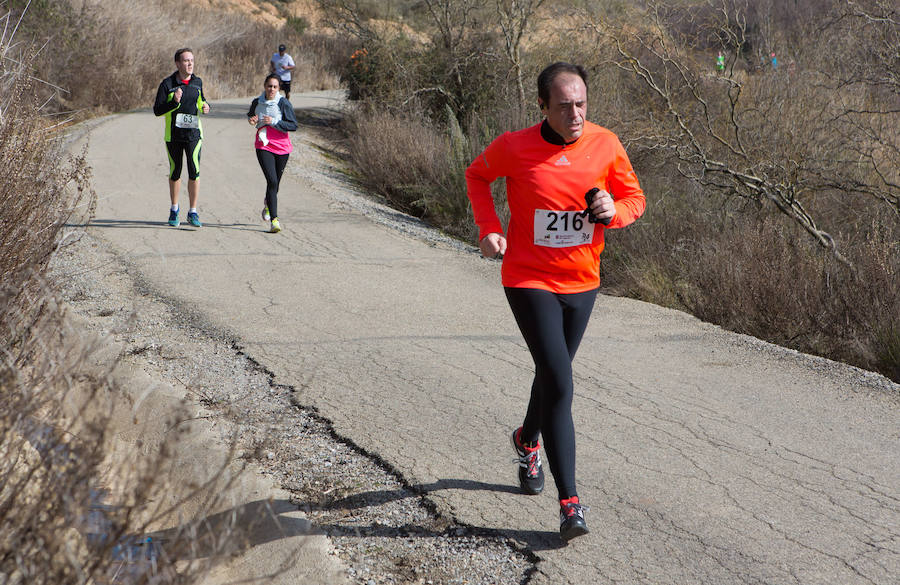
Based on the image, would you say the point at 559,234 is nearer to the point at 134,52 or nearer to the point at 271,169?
the point at 271,169

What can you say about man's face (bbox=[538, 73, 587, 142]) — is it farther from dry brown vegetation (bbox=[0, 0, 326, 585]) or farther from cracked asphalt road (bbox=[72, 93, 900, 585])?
dry brown vegetation (bbox=[0, 0, 326, 585])

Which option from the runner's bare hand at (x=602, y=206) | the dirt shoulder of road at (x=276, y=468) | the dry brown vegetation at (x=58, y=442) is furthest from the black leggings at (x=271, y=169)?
the runner's bare hand at (x=602, y=206)

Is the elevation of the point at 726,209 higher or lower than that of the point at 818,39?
lower

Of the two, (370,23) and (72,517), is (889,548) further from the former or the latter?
(370,23)

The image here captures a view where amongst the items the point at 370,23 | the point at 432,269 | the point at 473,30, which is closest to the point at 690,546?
the point at 432,269

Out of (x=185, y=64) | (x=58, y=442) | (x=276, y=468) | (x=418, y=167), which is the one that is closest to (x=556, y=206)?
(x=276, y=468)

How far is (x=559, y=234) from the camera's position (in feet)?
12.1

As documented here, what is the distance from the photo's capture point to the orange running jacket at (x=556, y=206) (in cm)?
369

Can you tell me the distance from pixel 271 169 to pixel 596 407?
19.0 feet

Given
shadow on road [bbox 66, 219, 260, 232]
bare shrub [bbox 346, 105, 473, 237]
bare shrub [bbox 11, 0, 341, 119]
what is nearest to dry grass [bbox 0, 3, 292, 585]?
shadow on road [bbox 66, 219, 260, 232]

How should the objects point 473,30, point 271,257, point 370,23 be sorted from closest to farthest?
point 271,257, point 473,30, point 370,23

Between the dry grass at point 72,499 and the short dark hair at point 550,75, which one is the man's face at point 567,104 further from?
the dry grass at point 72,499

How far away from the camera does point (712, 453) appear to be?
4.79m

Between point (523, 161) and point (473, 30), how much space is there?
15756 millimetres
